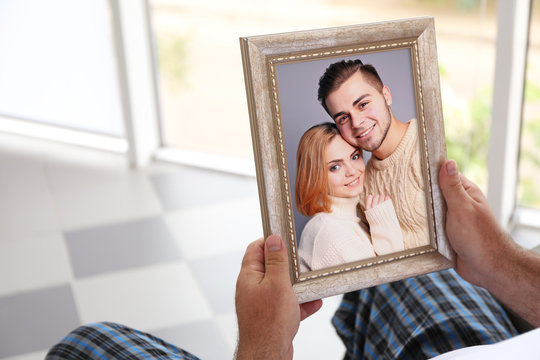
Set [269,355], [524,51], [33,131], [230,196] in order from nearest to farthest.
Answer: [269,355]
[524,51]
[230,196]
[33,131]

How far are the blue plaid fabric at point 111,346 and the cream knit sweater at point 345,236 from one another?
317 mm

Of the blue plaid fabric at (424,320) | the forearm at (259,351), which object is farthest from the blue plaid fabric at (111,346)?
the blue plaid fabric at (424,320)

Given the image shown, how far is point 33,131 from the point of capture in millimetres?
3420

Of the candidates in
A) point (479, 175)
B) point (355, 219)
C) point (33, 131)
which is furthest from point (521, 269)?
point (33, 131)

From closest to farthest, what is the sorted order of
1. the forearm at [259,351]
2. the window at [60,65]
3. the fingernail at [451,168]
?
1. the forearm at [259,351]
2. the fingernail at [451,168]
3. the window at [60,65]

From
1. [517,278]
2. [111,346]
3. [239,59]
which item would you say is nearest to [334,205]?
[517,278]

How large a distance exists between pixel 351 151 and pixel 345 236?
13 cm

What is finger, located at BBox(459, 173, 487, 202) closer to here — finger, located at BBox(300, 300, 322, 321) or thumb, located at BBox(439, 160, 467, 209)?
thumb, located at BBox(439, 160, 467, 209)

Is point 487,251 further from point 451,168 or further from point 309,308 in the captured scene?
A: point 309,308

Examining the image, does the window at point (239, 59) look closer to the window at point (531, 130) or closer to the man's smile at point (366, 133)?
the window at point (531, 130)

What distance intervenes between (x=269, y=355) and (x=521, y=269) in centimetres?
42

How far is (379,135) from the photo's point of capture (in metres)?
0.98

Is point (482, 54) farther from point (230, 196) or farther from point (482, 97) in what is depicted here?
point (230, 196)

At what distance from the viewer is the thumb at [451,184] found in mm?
1001
